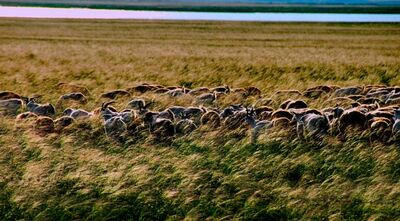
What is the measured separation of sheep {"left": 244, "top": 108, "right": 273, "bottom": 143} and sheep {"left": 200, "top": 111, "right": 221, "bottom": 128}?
495 millimetres

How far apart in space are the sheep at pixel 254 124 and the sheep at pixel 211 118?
0.50 m

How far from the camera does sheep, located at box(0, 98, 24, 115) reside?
10.2 meters

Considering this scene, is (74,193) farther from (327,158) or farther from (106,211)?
(327,158)

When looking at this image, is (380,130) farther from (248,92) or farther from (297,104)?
(248,92)

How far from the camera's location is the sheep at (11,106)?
10211 mm

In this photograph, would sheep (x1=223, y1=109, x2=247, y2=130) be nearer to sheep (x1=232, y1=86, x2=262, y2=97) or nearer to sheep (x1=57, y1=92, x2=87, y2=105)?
sheep (x1=232, y1=86, x2=262, y2=97)

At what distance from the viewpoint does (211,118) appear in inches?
347

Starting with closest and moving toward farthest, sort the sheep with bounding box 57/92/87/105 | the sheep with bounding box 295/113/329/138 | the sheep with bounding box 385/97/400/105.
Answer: the sheep with bounding box 295/113/329/138, the sheep with bounding box 385/97/400/105, the sheep with bounding box 57/92/87/105

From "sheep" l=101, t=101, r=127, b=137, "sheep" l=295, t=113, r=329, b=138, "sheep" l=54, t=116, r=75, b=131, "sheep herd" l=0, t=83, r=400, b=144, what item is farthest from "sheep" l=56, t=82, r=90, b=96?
"sheep" l=295, t=113, r=329, b=138

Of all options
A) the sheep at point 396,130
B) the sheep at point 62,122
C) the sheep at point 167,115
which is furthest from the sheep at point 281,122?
the sheep at point 62,122

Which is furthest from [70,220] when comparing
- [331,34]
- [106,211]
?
[331,34]

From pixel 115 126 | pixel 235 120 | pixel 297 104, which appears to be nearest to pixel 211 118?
pixel 235 120

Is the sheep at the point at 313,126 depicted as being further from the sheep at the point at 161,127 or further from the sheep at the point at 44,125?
the sheep at the point at 44,125

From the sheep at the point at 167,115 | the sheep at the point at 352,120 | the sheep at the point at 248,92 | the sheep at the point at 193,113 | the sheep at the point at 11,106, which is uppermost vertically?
the sheep at the point at 352,120
